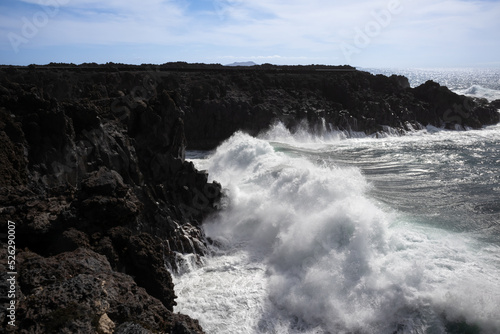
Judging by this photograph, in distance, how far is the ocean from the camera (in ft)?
30.5

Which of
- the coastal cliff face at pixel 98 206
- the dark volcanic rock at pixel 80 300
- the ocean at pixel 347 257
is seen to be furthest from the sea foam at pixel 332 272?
the dark volcanic rock at pixel 80 300

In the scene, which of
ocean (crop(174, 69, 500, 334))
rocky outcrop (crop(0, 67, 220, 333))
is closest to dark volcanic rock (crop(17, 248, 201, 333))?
rocky outcrop (crop(0, 67, 220, 333))

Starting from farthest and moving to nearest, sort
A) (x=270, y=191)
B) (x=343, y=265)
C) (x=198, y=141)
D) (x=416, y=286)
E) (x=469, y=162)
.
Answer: (x=198, y=141), (x=469, y=162), (x=270, y=191), (x=343, y=265), (x=416, y=286)

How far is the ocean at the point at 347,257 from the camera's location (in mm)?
9305

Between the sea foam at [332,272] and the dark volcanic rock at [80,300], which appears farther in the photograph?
the sea foam at [332,272]

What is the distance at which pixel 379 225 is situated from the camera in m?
12.2

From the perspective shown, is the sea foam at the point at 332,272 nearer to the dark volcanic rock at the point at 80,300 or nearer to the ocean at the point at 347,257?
the ocean at the point at 347,257

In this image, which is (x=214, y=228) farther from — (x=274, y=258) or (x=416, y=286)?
(x=416, y=286)

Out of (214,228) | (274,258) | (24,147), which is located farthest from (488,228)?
(24,147)

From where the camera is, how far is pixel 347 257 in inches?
447

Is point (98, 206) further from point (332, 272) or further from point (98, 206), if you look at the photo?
point (332, 272)

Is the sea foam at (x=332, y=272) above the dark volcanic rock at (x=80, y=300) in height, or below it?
below

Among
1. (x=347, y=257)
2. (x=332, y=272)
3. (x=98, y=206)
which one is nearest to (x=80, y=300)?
(x=98, y=206)

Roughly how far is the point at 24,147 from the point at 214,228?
6631 millimetres
